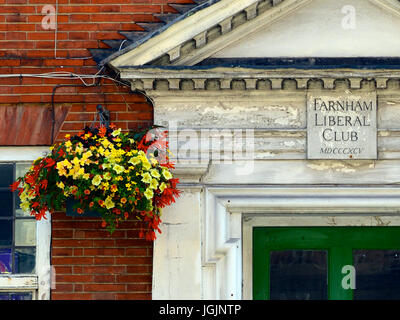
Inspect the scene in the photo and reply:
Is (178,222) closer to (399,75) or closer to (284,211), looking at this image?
(284,211)

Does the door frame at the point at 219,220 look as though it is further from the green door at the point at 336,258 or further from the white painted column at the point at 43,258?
the white painted column at the point at 43,258

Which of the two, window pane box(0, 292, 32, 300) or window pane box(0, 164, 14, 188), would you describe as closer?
window pane box(0, 292, 32, 300)

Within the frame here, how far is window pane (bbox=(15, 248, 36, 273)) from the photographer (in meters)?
6.63

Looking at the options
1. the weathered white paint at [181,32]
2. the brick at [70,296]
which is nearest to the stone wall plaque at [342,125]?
the weathered white paint at [181,32]

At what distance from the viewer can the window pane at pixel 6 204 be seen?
263 inches

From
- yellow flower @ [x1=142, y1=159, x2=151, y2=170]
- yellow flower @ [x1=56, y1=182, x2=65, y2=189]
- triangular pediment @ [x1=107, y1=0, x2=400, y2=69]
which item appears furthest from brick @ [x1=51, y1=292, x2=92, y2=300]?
triangular pediment @ [x1=107, y1=0, x2=400, y2=69]

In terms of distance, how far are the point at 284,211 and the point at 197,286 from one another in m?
0.99

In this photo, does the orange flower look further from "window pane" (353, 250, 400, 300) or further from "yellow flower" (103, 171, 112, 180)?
"window pane" (353, 250, 400, 300)

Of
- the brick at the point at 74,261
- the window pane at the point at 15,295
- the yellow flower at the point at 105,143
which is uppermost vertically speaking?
the yellow flower at the point at 105,143

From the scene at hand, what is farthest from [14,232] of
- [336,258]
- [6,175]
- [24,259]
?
[336,258]

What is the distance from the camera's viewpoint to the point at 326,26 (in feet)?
21.1

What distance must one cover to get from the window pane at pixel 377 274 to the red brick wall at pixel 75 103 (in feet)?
6.55

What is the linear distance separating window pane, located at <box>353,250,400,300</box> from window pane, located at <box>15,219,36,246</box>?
9.59 feet

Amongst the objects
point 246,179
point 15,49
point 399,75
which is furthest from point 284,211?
point 15,49
